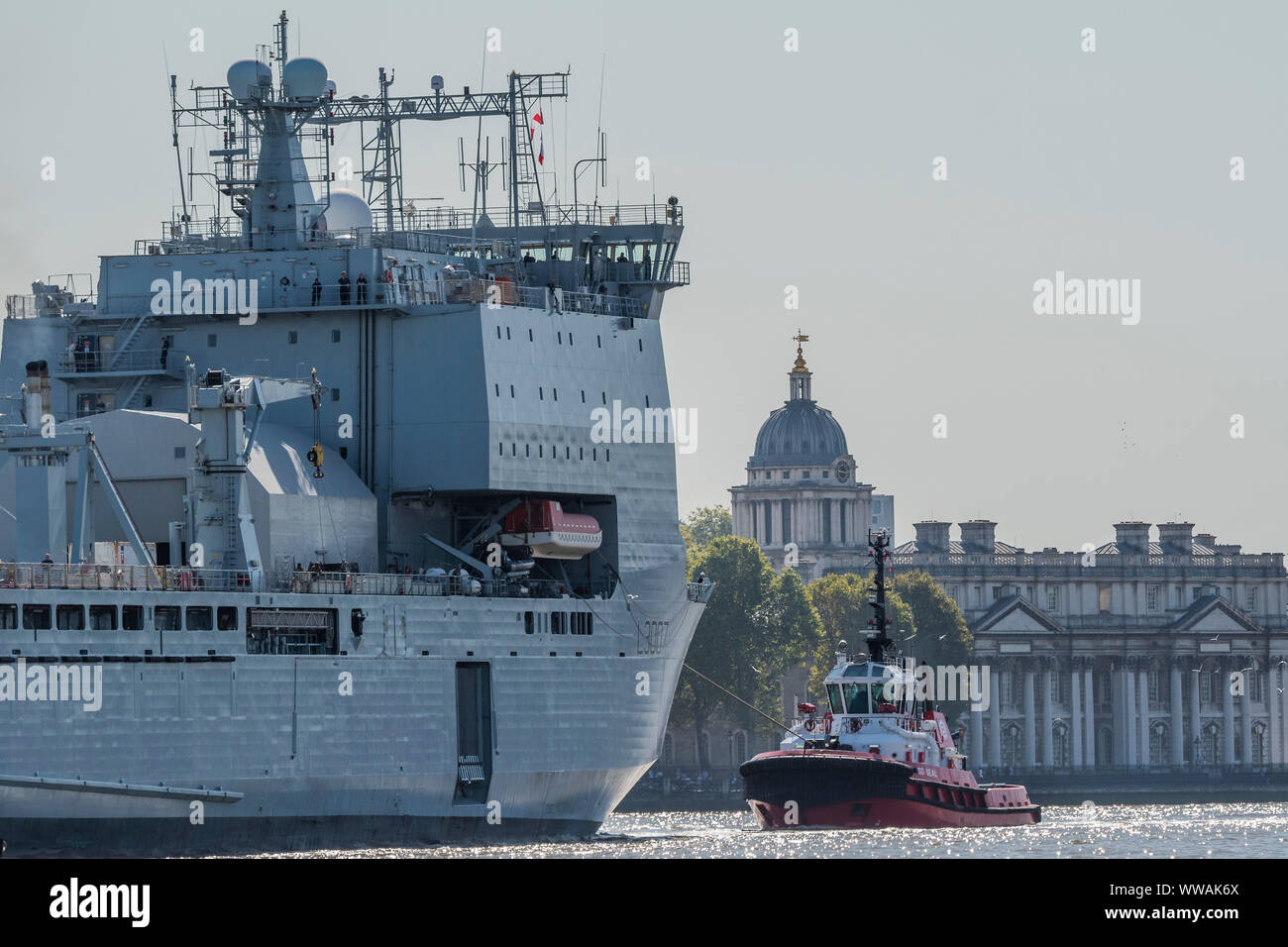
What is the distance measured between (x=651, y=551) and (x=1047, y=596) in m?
107

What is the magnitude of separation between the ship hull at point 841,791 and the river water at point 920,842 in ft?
2.23

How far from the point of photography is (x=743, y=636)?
14100 centimetres

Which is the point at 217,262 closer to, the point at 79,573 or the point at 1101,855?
the point at 79,573

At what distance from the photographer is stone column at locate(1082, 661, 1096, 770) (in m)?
174

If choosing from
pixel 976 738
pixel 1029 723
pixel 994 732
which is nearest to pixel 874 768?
pixel 976 738

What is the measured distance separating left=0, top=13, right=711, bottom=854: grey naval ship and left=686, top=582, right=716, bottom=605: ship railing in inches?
53.4

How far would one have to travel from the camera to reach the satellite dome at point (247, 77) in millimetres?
71625

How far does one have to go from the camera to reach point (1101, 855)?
212 feet

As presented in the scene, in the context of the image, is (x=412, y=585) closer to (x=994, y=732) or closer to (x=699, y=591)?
(x=699, y=591)

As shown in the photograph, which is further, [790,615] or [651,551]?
[790,615]

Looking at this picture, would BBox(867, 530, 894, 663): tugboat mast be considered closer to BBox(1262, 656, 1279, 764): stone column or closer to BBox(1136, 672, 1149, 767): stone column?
BBox(1136, 672, 1149, 767): stone column

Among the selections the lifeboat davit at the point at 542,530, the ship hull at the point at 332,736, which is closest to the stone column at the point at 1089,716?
the ship hull at the point at 332,736

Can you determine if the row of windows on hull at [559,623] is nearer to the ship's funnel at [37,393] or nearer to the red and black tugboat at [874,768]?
the red and black tugboat at [874,768]
